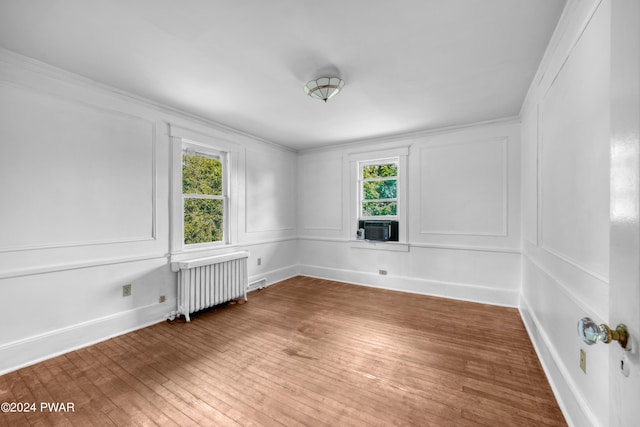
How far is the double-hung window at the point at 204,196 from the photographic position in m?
3.70

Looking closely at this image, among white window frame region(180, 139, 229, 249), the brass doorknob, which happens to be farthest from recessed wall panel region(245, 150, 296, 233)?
the brass doorknob

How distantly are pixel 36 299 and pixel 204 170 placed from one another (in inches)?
88.2

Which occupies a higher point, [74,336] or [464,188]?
[464,188]

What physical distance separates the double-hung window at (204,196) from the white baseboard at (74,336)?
3.14ft

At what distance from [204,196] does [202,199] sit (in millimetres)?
62

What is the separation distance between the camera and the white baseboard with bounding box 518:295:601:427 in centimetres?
150

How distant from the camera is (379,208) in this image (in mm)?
4918

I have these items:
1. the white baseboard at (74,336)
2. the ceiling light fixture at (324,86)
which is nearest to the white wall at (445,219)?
the ceiling light fixture at (324,86)

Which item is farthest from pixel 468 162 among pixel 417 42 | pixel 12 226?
pixel 12 226

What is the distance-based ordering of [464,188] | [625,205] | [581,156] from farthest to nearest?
[464,188]
[581,156]
[625,205]

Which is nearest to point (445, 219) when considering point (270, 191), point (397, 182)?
point (397, 182)

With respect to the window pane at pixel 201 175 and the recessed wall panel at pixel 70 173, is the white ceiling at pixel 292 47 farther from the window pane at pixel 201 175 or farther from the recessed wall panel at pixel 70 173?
the window pane at pixel 201 175

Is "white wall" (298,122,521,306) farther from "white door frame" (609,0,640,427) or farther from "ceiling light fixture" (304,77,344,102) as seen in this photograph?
"white door frame" (609,0,640,427)

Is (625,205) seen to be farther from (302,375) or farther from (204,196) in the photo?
(204,196)
